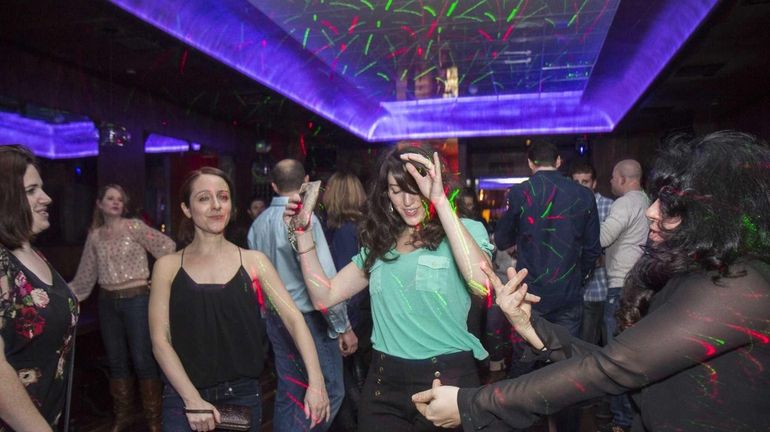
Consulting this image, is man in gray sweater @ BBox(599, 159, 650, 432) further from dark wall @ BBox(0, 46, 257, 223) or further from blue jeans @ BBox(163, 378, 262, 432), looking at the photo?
dark wall @ BBox(0, 46, 257, 223)

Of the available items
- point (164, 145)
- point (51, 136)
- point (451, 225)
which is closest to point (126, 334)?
point (451, 225)

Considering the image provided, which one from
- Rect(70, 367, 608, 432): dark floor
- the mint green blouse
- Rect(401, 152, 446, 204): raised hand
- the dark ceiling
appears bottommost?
Rect(70, 367, 608, 432): dark floor

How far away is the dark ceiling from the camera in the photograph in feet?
13.7

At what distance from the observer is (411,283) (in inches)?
75.9

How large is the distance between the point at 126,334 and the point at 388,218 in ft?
8.09

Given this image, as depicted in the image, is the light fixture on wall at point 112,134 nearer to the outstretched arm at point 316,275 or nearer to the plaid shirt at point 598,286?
the outstretched arm at point 316,275

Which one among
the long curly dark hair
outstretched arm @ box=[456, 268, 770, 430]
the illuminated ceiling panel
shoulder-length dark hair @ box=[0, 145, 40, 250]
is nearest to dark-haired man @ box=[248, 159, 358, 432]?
shoulder-length dark hair @ box=[0, 145, 40, 250]

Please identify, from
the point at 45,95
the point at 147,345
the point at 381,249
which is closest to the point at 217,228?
the point at 381,249

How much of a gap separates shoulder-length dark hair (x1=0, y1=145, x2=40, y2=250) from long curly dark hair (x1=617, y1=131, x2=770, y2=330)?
5.29ft

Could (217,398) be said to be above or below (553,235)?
below

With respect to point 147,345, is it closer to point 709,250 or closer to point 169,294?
point 169,294

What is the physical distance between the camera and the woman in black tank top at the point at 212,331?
1.97 metres

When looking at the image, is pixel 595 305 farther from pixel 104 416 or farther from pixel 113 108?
pixel 113 108

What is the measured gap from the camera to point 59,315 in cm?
168
